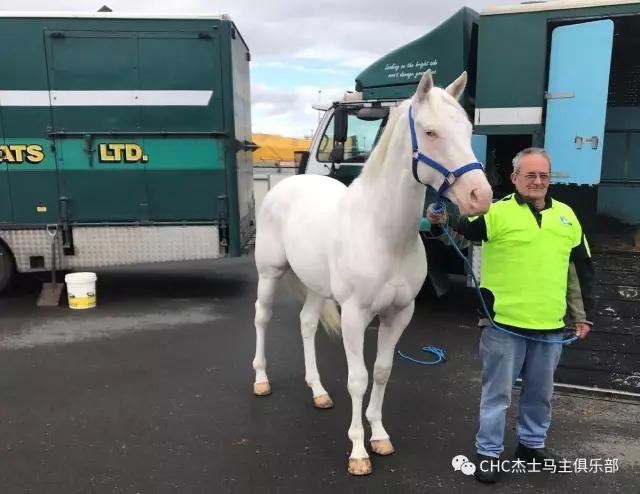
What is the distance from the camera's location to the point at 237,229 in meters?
6.38

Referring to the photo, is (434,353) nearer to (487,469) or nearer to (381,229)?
(487,469)

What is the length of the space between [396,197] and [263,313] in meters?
1.66

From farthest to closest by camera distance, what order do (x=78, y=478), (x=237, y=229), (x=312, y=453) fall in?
(x=237, y=229), (x=312, y=453), (x=78, y=478)

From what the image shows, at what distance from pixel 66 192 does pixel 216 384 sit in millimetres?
3543

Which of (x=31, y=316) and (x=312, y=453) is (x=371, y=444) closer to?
(x=312, y=453)

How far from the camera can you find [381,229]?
267cm

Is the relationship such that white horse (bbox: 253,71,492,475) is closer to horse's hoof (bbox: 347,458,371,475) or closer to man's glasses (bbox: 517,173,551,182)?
horse's hoof (bbox: 347,458,371,475)

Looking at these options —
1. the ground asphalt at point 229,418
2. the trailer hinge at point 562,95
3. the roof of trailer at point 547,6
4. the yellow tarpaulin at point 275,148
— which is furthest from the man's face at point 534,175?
the yellow tarpaulin at point 275,148

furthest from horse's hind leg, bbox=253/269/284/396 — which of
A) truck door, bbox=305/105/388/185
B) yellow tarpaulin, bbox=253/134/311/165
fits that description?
yellow tarpaulin, bbox=253/134/311/165

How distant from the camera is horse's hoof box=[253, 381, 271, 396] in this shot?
3816mm

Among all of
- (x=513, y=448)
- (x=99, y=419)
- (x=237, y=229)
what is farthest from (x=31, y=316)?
(x=513, y=448)

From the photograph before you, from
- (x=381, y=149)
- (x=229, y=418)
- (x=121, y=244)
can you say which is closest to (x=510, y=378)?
(x=381, y=149)

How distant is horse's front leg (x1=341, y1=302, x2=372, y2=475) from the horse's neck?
17.2 inches

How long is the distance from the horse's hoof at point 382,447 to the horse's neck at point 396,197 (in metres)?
1.19
